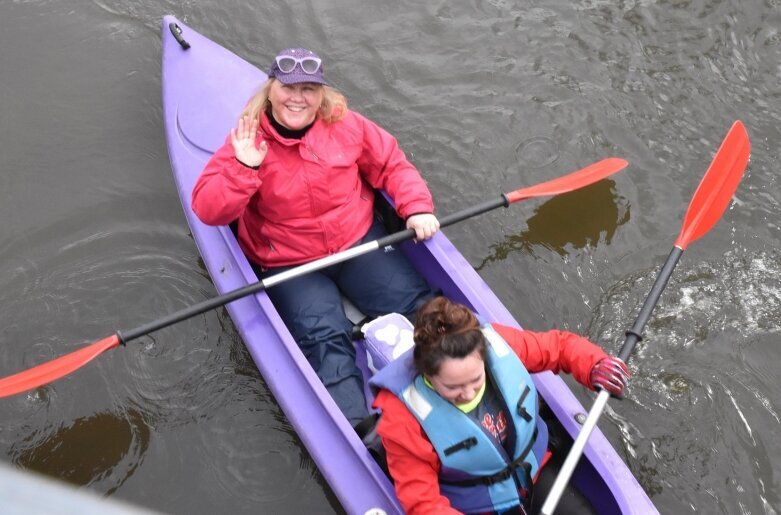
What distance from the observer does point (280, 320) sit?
145 inches

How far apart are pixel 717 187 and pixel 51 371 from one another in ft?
11.5

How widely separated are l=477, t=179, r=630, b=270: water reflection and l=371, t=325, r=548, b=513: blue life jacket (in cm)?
181

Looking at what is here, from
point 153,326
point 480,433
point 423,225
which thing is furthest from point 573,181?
point 153,326

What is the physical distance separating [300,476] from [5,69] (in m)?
3.71

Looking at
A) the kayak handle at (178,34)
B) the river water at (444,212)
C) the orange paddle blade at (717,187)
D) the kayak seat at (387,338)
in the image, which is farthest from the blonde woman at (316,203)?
the kayak handle at (178,34)

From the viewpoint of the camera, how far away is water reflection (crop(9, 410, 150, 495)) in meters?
3.96

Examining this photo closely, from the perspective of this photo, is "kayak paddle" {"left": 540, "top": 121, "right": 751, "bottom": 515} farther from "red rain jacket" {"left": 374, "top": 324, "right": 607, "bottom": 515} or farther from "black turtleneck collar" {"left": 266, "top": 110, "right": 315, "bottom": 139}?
"black turtleneck collar" {"left": 266, "top": 110, "right": 315, "bottom": 139}

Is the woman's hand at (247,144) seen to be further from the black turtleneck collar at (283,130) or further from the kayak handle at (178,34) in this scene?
the kayak handle at (178,34)

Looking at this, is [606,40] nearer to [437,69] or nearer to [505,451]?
[437,69]

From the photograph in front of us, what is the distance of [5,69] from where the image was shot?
224 inches

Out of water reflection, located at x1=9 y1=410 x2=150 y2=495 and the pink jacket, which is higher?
the pink jacket

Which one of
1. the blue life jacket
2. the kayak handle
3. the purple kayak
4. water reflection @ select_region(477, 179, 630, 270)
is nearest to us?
the blue life jacket

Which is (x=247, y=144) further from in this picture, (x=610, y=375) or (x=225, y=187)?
(x=610, y=375)

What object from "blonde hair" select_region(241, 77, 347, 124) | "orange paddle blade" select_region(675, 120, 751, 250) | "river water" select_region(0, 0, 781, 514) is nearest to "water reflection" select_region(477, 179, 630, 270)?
"river water" select_region(0, 0, 781, 514)
